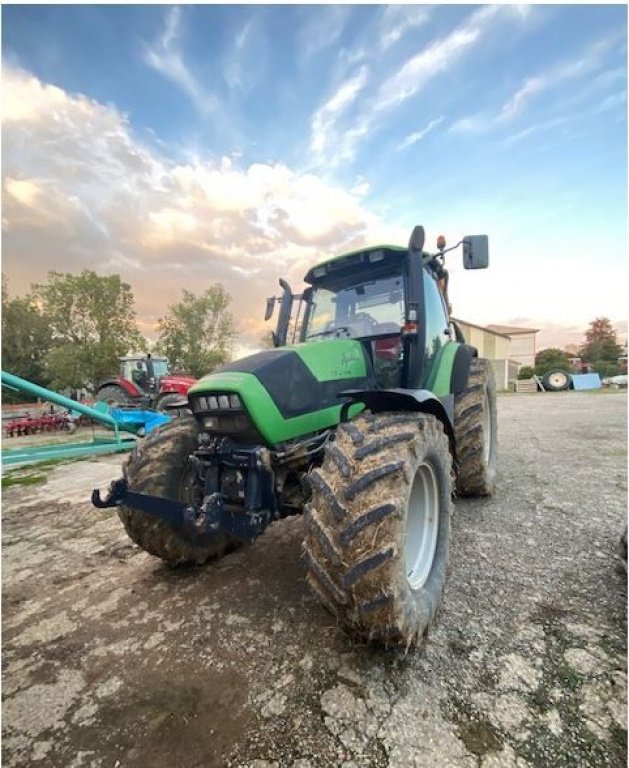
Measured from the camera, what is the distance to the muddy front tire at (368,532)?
178 cm

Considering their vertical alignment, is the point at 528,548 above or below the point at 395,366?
below

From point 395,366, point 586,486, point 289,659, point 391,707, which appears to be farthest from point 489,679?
point 586,486

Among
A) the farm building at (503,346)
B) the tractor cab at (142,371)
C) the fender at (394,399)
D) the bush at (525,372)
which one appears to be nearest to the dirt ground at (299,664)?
the fender at (394,399)

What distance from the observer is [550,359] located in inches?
1800

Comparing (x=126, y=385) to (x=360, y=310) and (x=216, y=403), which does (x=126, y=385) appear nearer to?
(x=360, y=310)

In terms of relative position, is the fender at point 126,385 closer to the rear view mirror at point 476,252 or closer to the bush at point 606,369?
the rear view mirror at point 476,252

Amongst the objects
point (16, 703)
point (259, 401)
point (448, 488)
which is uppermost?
point (259, 401)

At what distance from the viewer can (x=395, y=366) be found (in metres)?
3.22

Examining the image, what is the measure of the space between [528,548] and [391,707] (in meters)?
1.86

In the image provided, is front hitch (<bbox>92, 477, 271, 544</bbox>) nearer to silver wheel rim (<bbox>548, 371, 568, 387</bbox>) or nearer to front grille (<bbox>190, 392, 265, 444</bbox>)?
front grille (<bbox>190, 392, 265, 444</bbox>)

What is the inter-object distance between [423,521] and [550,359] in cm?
4986

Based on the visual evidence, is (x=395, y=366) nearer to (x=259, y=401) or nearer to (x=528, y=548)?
(x=259, y=401)

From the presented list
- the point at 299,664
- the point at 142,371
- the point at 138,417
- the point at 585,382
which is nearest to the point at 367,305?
the point at 299,664

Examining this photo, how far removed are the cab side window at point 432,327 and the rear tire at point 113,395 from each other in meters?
12.0
